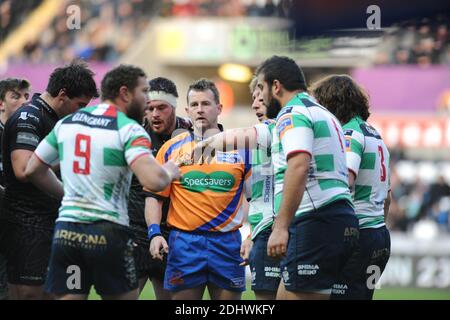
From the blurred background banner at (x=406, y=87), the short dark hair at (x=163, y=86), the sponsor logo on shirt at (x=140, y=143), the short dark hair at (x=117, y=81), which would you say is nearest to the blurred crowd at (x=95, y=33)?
the blurred background banner at (x=406, y=87)

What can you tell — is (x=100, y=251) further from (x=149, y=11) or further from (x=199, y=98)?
(x=149, y=11)

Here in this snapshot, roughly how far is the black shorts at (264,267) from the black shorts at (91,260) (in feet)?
5.30

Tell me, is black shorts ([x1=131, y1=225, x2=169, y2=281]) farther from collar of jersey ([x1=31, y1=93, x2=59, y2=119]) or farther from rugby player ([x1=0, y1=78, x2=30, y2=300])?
rugby player ([x1=0, y1=78, x2=30, y2=300])

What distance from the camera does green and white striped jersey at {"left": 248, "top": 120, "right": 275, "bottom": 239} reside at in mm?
7979

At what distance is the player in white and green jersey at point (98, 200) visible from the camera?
648 cm

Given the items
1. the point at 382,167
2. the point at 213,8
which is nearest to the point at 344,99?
the point at 382,167

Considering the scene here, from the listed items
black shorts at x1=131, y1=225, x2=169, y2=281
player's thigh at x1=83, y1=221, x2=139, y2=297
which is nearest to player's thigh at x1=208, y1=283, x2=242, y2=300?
black shorts at x1=131, y1=225, x2=169, y2=281

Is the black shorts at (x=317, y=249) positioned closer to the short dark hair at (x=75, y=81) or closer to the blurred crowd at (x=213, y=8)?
the short dark hair at (x=75, y=81)

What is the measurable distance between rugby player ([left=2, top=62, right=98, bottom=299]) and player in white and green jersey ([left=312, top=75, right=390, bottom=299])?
2.22 m

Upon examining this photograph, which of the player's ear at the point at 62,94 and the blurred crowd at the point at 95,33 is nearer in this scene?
the player's ear at the point at 62,94
